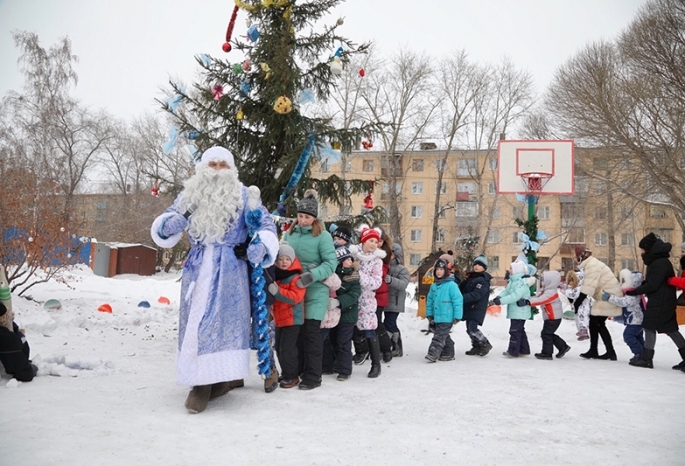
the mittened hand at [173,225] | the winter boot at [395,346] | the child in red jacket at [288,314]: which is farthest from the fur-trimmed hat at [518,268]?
the mittened hand at [173,225]

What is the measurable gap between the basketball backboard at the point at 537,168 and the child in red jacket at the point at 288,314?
865 centimetres

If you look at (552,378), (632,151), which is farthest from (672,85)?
(552,378)

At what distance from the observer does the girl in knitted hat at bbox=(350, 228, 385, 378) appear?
6355 mm

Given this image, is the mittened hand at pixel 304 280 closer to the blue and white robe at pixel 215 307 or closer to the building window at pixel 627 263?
the blue and white robe at pixel 215 307

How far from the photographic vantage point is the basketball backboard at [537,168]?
1297cm

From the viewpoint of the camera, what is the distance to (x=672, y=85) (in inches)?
660

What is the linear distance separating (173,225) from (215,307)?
77 cm

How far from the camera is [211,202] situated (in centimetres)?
474

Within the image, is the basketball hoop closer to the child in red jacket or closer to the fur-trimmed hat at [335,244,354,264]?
the fur-trimmed hat at [335,244,354,264]

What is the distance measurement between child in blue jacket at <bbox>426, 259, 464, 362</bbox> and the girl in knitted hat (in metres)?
1.30

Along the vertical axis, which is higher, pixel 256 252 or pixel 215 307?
pixel 256 252

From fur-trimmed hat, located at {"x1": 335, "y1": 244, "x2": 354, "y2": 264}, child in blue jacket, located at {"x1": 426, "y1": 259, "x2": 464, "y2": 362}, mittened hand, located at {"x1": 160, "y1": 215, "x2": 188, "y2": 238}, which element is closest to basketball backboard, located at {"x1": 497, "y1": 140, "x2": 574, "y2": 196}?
child in blue jacket, located at {"x1": 426, "y1": 259, "x2": 464, "y2": 362}

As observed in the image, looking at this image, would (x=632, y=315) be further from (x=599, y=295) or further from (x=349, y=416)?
(x=349, y=416)

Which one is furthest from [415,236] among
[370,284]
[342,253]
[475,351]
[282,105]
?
[342,253]
